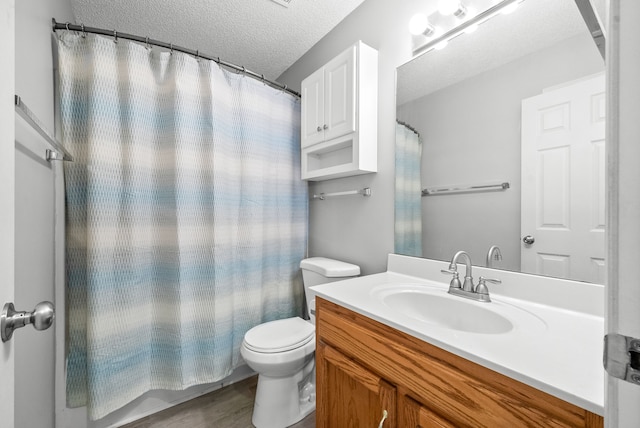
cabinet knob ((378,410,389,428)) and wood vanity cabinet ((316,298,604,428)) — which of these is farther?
cabinet knob ((378,410,389,428))

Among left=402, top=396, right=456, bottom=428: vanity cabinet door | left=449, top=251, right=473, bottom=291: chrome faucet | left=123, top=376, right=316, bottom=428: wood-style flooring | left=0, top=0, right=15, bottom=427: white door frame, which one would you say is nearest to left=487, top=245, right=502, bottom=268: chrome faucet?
left=449, top=251, right=473, bottom=291: chrome faucet

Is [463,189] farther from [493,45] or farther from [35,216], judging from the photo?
[35,216]

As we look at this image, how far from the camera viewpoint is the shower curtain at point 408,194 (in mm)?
1344

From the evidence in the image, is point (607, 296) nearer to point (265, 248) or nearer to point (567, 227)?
point (567, 227)

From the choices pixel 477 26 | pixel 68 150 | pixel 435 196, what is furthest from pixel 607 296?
pixel 68 150

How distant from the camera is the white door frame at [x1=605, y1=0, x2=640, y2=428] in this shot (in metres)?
0.29

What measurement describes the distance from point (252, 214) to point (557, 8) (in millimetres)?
1687

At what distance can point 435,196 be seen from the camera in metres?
1.28

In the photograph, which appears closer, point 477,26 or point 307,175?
point 477,26

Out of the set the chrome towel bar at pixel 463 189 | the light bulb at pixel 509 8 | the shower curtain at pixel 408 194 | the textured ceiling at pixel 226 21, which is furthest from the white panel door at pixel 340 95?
the light bulb at pixel 509 8

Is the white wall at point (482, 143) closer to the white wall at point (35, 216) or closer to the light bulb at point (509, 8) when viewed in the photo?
the light bulb at point (509, 8)

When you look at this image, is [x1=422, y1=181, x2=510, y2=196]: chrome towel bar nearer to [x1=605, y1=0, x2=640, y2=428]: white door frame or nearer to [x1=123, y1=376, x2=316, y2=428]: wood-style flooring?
[x1=605, y1=0, x2=640, y2=428]: white door frame

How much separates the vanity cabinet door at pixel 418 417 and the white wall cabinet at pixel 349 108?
1.08m

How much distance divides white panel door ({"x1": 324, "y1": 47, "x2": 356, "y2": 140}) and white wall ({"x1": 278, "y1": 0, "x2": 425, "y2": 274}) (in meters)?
0.18
